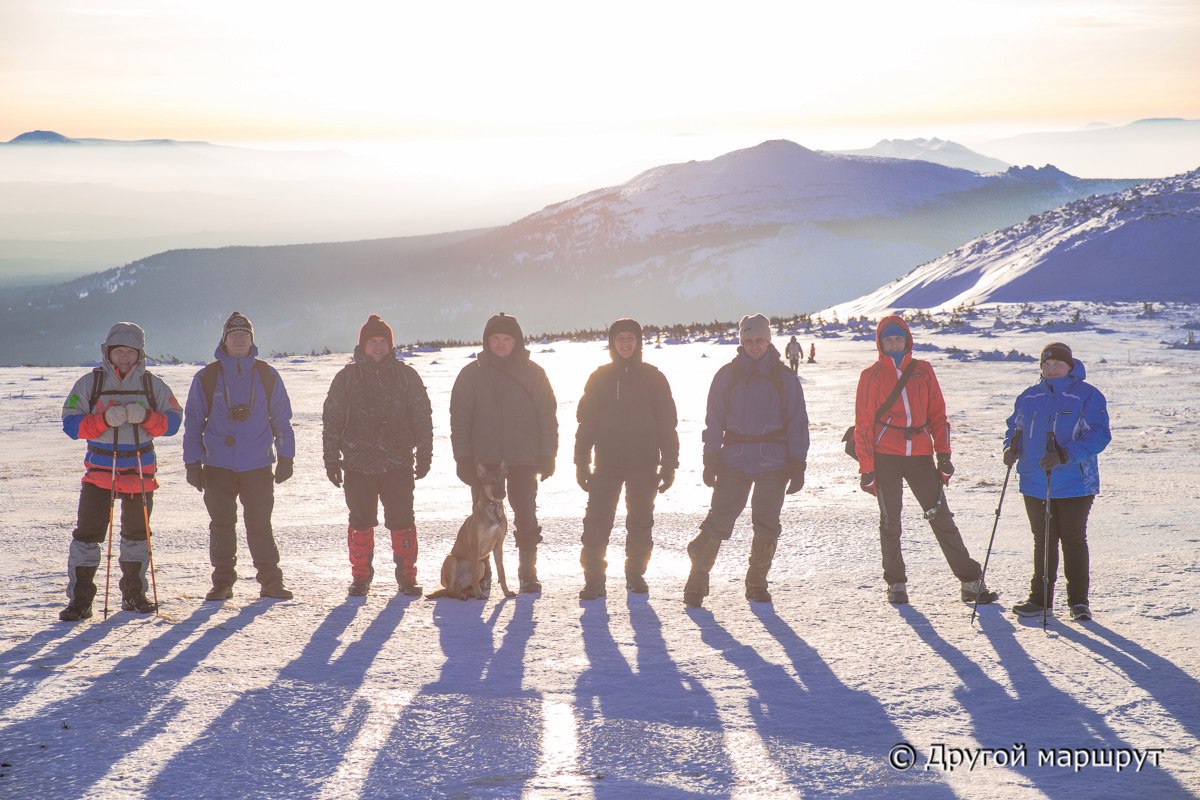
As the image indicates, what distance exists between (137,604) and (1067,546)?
5.73 m

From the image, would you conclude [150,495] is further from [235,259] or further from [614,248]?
[235,259]

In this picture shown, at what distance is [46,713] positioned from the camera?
14.7 ft

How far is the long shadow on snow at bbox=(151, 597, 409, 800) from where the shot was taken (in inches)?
153

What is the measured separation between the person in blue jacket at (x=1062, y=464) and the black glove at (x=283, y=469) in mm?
4529

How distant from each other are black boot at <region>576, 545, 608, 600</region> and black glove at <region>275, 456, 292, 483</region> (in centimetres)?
204

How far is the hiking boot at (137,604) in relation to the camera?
6289mm

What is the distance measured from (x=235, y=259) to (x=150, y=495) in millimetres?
171415

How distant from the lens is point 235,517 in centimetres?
671

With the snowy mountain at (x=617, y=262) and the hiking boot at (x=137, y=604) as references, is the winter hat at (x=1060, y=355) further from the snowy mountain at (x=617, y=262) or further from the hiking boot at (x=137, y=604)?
the snowy mountain at (x=617, y=262)

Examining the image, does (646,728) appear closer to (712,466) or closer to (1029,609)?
(712,466)

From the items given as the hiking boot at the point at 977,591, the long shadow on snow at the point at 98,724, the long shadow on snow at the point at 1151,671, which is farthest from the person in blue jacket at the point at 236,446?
the long shadow on snow at the point at 1151,671

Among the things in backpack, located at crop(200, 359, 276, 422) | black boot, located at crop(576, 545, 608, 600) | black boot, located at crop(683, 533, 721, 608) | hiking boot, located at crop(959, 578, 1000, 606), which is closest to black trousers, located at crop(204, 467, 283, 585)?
backpack, located at crop(200, 359, 276, 422)

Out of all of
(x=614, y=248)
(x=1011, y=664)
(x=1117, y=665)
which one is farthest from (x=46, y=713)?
(x=614, y=248)

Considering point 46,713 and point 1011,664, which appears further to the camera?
point 1011,664
